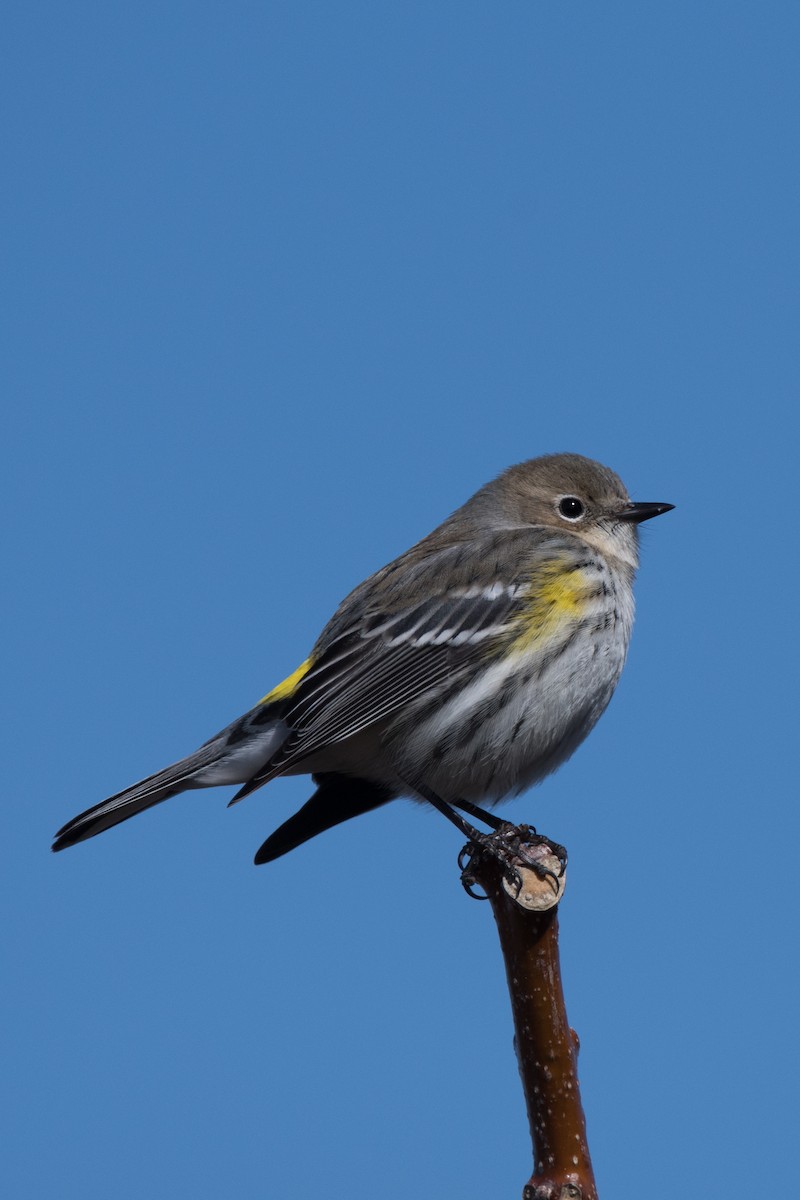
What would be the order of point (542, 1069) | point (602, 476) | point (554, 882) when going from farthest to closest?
point (602, 476) → point (554, 882) → point (542, 1069)

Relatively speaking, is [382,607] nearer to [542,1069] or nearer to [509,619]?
[509,619]

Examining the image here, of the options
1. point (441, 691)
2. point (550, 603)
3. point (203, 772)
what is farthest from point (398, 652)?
point (203, 772)

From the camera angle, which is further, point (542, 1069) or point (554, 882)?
point (554, 882)

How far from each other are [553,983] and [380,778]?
2.01 m

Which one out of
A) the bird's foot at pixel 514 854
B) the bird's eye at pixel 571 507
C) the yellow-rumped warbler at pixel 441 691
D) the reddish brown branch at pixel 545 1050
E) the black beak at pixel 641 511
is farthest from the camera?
the bird's eye at pixel 571 507

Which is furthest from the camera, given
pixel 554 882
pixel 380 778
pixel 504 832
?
pixel 380 778

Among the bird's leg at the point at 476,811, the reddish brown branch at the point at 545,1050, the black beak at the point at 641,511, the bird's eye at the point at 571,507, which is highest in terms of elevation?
Result: the bird's eye at the point at 571,507

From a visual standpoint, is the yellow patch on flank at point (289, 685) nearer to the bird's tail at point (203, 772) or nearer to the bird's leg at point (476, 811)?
the bird's tail at point (203, 772)

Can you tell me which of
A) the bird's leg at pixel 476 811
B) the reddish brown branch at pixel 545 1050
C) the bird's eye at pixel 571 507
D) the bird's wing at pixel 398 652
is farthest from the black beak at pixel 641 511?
the reddish brown branch at pixel 545 1050

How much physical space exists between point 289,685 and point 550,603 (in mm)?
1375

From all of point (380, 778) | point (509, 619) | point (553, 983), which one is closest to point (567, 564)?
point (509, 619)

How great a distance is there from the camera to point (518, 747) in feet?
18.8

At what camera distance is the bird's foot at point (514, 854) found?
460 cm

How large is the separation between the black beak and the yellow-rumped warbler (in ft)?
1.27
